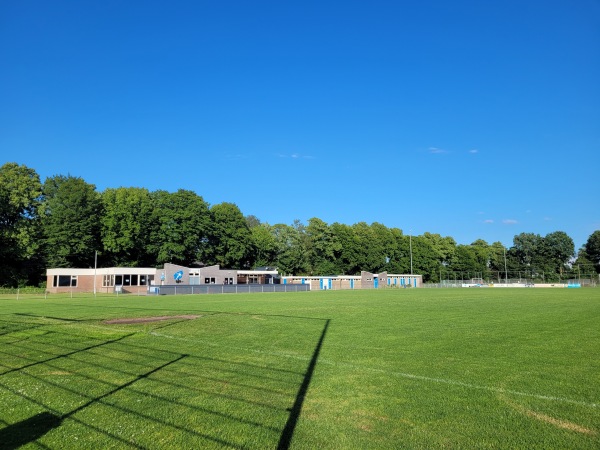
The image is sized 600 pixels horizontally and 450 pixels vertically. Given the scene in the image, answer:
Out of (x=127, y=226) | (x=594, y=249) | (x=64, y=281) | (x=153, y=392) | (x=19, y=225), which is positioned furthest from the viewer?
(x=594, y=249)

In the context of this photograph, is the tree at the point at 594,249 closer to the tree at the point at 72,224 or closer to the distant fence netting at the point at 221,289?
the distant fence netting at the point at 221,289

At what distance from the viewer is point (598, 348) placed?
38.8 feet

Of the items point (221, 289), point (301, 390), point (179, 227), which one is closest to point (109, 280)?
point (221, 289)

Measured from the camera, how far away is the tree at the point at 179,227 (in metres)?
77.8

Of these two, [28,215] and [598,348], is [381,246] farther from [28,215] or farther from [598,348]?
[598,348]

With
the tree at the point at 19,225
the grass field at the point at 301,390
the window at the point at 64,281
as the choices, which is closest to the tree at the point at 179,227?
the window at the point at 64,281

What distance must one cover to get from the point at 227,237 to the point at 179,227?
11295mm

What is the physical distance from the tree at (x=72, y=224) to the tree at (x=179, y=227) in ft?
32.1

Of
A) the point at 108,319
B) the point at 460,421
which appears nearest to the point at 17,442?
the point at 460,421

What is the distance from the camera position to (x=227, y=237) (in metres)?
87.3

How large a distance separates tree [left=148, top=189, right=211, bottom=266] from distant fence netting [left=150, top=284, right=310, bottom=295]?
69.4 feet

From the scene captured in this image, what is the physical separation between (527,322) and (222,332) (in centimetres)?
1289

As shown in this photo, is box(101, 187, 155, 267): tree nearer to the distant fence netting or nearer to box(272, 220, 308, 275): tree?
the distant fence netting

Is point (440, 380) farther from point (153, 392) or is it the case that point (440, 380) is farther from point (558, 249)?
point (558, 249)
